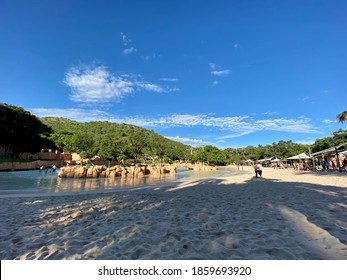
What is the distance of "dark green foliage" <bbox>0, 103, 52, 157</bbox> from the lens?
44.8 metres

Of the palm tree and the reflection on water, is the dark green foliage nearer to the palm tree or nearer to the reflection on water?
the reflection on water

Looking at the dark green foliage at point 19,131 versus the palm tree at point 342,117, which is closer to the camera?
the palm tree at point 342,117

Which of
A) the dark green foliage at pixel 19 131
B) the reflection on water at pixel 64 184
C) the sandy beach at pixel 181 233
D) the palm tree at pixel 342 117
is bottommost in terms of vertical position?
the sandy beach at pixel 181 233

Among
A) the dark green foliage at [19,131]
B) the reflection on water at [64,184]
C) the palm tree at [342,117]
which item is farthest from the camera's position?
the dark green foliage at [19,131]

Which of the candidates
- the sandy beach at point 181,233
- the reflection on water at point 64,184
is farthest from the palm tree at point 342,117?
the sandy beach at point 181,233

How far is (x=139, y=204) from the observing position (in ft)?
23.7

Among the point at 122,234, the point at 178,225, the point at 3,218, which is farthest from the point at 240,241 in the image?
the point at 3,218

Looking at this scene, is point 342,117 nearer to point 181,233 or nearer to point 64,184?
point 181,233

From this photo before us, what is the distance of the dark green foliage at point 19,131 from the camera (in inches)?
1763

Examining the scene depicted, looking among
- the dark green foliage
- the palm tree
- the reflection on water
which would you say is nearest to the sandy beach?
the reflection on water

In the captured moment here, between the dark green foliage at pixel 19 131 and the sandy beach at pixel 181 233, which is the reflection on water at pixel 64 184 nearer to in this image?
the sandy beach at pixel 181 233
